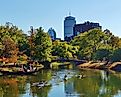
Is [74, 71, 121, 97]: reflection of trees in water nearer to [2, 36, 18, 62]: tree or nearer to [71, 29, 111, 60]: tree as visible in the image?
[2, 36, 18, 62]: tree

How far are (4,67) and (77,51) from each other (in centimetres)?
4971

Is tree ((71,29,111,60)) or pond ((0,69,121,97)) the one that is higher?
tree ((71,29,111,60))

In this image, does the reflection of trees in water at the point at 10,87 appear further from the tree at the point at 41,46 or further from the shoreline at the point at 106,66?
the shoreline at the point at 106,66

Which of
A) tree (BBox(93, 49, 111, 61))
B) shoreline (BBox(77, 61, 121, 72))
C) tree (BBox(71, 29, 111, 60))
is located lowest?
shoreline (BBox(77, 61, 121, 72))

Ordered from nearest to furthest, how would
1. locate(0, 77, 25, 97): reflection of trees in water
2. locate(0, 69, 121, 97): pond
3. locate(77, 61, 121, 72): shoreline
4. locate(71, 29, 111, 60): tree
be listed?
locate(0, 77, 25, 97): reflection of trees in water
locate(0, 69, 121, 97): pond
locate(77, 61, 121, 72): shoreline
locate(71, 29, 111, 60): tree

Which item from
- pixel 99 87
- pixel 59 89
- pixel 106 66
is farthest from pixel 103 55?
pixel 59 89

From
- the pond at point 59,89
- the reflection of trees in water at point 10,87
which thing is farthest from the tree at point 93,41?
the reflection of trees in water at point 10,87

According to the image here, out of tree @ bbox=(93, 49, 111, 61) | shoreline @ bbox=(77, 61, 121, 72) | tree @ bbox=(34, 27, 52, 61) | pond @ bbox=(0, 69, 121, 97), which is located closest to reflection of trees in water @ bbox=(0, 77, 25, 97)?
pond @ bbox=(0, 69, 121, 97)

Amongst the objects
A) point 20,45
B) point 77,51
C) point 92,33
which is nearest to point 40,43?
point 20,45

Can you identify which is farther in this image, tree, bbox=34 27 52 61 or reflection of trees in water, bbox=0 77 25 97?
tree, bbox=34 27 52 61

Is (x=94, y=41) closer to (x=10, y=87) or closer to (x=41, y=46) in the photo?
(x=41, y=46)

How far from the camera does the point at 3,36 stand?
240ft

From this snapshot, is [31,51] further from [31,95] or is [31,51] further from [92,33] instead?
[31,95]

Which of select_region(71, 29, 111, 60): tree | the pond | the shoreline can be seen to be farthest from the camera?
select_region(71, 29, 111, 60): tree
